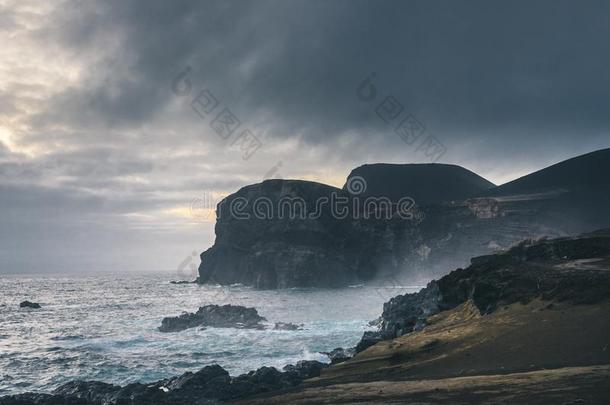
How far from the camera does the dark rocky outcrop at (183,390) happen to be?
3347cm

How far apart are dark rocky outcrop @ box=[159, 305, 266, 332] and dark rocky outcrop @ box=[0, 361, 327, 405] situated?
37663 mm

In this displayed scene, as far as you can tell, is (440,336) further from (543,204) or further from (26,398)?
(543,204)

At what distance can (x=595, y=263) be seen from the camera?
44344 mm

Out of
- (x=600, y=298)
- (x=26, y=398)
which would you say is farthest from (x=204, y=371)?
Result: (x=600, y=298)

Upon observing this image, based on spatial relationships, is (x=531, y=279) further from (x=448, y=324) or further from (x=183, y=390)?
(x=183, y=390)

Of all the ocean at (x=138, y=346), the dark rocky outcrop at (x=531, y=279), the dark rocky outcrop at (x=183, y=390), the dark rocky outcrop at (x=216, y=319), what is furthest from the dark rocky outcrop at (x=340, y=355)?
the dark rocky outcrop at (x=216, y=319)

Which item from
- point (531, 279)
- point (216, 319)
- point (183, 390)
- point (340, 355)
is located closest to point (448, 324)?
point (531, 279)

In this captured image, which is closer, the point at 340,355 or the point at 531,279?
the point at 531,279

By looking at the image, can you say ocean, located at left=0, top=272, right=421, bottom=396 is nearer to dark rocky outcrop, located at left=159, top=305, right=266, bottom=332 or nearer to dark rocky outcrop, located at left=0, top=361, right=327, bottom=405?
dark rocky outcrop, located at left=159, top=305, right=266, bottom=332

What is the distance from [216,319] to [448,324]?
48066 mm

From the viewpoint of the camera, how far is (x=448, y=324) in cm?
4312

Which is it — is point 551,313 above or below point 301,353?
above

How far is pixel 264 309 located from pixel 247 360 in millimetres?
61504

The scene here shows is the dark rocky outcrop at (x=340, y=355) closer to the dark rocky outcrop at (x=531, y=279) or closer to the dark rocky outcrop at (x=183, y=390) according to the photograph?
the dark rocky outcrop at (x=531, y=279)
